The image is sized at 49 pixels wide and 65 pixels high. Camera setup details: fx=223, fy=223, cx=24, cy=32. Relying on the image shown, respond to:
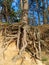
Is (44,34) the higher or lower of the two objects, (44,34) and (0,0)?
the lower

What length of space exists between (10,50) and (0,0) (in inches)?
316

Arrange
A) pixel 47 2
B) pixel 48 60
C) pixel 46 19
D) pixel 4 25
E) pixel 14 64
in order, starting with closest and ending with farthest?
1. pixel 14 64
2. pixel 48 60
3. pixel 4 25
4. pixel 46 19
5. pixel 47 2

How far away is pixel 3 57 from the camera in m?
10.4

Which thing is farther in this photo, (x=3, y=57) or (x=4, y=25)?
(x=4, y=25)

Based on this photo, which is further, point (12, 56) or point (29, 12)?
point (29, 12)

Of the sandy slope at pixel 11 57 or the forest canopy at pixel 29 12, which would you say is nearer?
the sandy slope at pixel 11 57

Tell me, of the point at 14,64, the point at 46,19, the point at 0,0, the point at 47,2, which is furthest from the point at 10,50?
the point at 47,2

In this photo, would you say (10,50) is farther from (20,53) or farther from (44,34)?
(44,34)

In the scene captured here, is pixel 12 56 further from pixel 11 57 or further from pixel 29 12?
pixel 29 12

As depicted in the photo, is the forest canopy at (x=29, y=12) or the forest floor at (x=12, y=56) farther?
the forest canopy at (x=29, y=12)

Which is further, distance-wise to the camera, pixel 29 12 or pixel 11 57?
pixel 29 12

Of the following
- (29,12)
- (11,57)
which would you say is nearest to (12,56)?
(11,57)

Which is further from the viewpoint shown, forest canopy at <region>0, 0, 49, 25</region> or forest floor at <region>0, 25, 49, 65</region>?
forest canopy at <region>0, 0, 49, 25</region>

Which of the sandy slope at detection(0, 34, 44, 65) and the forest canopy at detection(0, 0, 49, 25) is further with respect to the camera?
the forest canopy at detection(0, 0, 49, 25)
